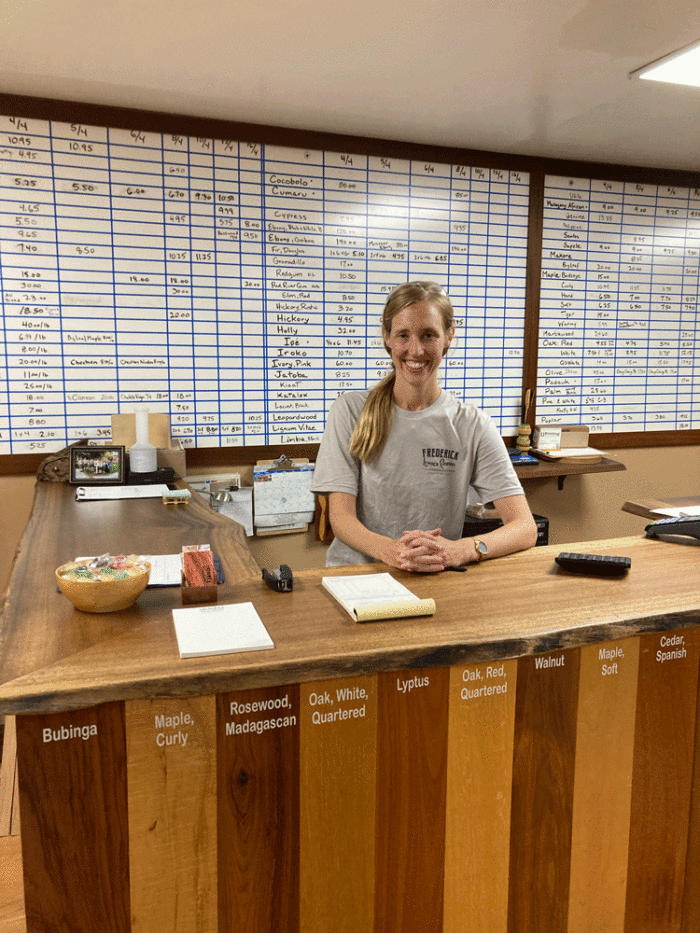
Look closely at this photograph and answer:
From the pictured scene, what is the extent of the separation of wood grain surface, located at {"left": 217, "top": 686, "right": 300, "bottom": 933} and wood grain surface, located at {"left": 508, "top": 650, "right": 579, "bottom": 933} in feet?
1.50

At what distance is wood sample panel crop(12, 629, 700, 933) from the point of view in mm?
1138

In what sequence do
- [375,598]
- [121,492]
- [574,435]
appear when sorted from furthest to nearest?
[574,435]
[121,492]
[375,598]

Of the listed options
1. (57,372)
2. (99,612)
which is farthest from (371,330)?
(99,612)

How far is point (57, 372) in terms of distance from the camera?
10.6 ft

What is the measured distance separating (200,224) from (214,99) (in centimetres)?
56

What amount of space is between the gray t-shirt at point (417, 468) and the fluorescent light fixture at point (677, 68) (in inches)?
59.0

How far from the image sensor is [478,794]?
4.43ft

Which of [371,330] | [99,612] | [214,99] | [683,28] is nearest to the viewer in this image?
[99,612]

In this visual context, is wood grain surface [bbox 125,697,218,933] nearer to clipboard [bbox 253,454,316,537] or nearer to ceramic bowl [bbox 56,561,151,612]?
ceramic bowl [bbox 56,561,151,612]

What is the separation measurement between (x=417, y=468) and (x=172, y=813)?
1.47 m

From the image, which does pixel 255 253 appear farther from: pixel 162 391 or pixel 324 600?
pixel 324 600

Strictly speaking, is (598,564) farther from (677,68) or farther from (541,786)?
(677,68)

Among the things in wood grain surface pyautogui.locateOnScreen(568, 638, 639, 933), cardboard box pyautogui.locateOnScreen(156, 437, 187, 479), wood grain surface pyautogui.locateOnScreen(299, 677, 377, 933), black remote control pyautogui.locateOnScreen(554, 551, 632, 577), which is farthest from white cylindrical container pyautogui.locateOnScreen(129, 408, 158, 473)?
wood grain surface pyautogui.locateOnScreen(568, 638, 639, 933)

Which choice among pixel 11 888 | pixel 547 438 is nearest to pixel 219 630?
pixel 11 888
